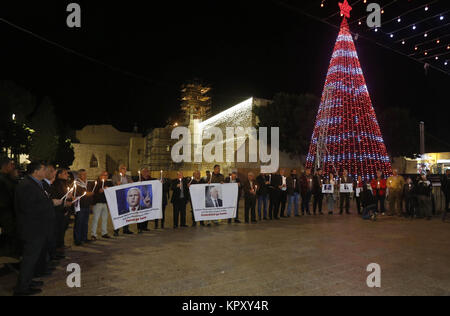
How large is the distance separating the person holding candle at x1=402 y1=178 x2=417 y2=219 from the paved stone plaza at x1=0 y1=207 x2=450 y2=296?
2934mm

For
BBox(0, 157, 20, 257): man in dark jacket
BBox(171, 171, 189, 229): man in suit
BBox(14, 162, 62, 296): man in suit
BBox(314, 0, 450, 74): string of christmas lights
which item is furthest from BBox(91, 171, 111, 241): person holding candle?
BBox(314, 0, 450, 74): string of christmas lights

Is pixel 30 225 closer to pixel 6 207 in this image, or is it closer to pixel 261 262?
pixel 6 207

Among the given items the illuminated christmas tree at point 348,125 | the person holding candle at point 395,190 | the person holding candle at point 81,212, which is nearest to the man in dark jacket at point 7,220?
the person holding candle at point 81,212

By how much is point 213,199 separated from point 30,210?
21.3 feet

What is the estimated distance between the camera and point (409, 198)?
1253cm

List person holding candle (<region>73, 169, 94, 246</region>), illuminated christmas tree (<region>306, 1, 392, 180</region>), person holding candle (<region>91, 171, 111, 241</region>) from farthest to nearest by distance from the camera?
illuminated christmas tree (<region>306, 1, 392, 180</region>) → person holding candle (<region>91, 171, 111, 241</region>) → person holding candle (<region>73, 169, 94, 246</region>)

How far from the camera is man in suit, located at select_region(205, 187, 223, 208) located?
412 inches

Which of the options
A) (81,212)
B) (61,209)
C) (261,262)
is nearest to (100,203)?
(81,212)

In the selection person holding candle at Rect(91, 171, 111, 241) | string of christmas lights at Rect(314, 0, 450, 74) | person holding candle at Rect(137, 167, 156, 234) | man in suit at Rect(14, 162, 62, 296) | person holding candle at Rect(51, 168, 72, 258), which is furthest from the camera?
string of christmas lights at Rect(314, 0, 450, 74)

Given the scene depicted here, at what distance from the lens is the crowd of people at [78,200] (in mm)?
4613

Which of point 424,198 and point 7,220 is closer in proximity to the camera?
point 7,220

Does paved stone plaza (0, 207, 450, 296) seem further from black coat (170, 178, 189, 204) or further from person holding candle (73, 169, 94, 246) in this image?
black coat (170, 178, 189, 204)

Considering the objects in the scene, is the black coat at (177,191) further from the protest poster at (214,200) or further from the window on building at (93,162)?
the window on building at (93,162)
